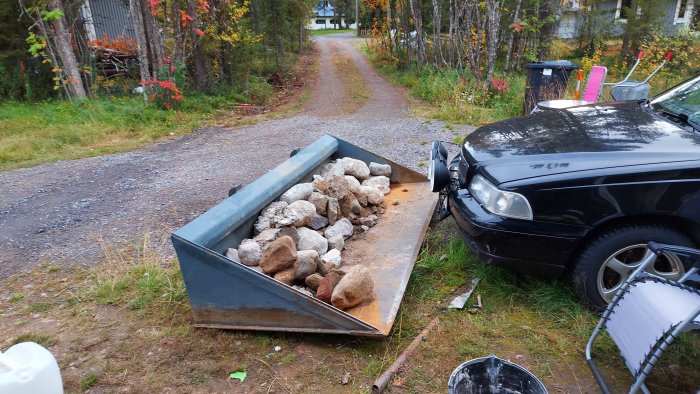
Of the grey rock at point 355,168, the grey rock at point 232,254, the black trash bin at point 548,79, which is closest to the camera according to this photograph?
the grey rock at point 232,254

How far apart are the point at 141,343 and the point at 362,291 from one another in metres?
1.44

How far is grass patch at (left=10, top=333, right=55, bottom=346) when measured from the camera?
→ 2.90 meters

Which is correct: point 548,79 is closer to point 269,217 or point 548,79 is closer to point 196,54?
point 269,217

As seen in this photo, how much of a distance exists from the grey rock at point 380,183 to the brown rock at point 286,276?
1.71m

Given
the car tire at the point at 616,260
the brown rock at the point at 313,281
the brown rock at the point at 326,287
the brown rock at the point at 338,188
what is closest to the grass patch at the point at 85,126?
the brown rock at the point at 338,188

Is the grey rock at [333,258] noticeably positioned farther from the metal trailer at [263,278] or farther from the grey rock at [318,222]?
the grey rock at [318,222]

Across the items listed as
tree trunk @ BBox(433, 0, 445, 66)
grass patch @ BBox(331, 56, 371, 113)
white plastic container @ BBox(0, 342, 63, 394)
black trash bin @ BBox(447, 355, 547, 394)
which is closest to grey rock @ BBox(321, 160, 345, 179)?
black trash bin @ BBox(447, 355, 547, 394)

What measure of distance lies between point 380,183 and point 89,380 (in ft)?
9.93

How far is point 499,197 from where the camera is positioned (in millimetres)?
2887

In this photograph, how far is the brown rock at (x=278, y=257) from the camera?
3.15m

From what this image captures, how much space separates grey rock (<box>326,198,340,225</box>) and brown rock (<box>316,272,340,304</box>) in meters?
0.99

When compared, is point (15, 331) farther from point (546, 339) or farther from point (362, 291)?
point (546, 339)

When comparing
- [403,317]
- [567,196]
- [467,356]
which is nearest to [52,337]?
[403,317]

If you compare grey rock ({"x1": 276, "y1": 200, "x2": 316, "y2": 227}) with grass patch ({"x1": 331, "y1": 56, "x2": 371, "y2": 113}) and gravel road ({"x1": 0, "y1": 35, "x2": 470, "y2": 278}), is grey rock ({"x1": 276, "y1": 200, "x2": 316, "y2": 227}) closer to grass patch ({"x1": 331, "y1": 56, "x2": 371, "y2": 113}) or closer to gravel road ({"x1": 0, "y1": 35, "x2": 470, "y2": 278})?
gravel road ({"x1": 0, "y1": 35, "x2": 470, "y2": 278})
